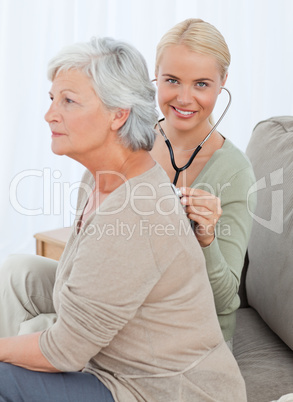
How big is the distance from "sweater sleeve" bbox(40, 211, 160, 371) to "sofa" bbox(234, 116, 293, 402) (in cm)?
45

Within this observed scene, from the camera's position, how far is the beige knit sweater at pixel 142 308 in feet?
3.54

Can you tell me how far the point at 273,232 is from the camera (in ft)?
5.45

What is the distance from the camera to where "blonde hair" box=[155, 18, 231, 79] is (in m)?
1.59

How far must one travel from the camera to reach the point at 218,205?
1.32 m

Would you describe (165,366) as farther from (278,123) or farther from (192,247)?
(278,123)

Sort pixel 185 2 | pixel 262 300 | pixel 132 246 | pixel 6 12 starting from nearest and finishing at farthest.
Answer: pixel 132 246 < pixel 262 300 < pixel 6 12 < pixel 185 2

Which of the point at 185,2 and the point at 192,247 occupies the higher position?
the point at 185,2

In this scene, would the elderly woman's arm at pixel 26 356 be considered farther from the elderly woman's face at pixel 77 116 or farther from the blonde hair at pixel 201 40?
the blonde hair at pixel 201 40

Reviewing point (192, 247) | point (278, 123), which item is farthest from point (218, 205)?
point (278, 123)

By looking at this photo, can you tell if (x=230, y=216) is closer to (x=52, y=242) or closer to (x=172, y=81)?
(x=172, y=81)

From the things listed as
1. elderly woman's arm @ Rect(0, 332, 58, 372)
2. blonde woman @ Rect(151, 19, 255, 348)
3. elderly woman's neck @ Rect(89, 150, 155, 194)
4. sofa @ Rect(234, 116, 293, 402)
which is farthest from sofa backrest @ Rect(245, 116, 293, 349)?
elderly woman's arm @ Rect(0, 332, 58, 372)

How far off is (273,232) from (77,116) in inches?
28.7

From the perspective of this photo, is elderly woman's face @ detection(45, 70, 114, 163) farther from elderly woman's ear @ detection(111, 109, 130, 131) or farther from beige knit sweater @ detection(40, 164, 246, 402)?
beige knit sweater @ detection(40, 164, 246, 402)

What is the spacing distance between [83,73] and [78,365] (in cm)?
55
